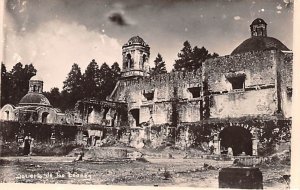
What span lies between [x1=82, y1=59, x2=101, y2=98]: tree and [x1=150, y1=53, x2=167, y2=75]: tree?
2.21 feet

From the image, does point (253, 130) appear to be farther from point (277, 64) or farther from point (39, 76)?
point (39, 76)

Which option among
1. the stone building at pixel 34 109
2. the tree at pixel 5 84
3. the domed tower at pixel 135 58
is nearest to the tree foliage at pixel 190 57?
the domed tower at pixel 135 58

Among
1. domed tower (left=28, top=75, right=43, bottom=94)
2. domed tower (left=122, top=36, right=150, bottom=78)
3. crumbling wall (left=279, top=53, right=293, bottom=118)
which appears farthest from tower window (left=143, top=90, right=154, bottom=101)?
crumbling wall (left=279, top=53, right=293, bottom=118)

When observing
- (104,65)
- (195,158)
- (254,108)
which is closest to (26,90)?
(104,65)

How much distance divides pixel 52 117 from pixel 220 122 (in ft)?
6.80

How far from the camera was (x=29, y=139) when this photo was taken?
20.7 ft

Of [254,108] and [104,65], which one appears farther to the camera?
[104,65]

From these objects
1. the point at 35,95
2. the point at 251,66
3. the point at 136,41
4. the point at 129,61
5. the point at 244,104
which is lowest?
the point at 244,104

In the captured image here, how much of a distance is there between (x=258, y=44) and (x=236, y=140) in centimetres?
105

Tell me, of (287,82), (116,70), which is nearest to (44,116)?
(116,70)

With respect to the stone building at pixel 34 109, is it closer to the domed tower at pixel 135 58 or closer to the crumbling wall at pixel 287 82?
the domed tower at pixel 135 58

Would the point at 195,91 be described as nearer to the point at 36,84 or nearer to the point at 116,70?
the point at 116,70

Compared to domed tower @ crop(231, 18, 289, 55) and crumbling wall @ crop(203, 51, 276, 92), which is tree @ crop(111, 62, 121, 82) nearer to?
crumbling wall @ crop(203, 51, 276, 92)

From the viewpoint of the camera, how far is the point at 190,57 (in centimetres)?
577
